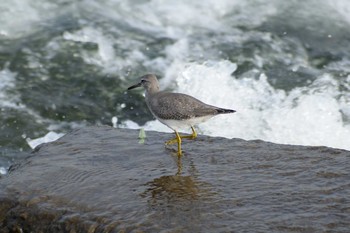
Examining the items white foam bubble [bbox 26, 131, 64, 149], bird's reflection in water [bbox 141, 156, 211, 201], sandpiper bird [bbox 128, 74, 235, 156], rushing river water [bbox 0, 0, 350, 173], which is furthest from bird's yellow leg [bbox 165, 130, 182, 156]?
white foam bubble [bbox 26, 131, 64, 149]

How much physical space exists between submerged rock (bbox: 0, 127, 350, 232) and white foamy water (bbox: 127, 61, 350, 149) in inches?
119

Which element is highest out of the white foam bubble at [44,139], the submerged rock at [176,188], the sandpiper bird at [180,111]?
the sandpiper bird at [180,111]

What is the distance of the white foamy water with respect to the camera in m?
9.16

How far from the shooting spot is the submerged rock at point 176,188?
178 inches

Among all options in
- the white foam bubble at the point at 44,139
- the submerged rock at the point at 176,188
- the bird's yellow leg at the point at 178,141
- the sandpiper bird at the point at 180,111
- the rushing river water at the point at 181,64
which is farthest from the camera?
the rushing river water at the point at 181,64

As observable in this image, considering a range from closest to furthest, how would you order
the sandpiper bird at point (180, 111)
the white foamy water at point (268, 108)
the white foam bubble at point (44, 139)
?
the sandpiper bird at point (180, 111) < the white foam bubble at point (44, 139) < the white foamy water at point (268, 108)

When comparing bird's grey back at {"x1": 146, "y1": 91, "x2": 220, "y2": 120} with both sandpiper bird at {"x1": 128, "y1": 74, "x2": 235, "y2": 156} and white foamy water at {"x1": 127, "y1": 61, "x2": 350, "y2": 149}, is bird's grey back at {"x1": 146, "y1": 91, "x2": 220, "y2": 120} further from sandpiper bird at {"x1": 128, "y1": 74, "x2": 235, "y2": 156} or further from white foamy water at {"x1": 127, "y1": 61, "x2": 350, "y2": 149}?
white foamy water at {"x1": 127, "y1": 61, "x2": 350, "y2": 149}

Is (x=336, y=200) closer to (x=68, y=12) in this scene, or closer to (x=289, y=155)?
(x=289, y=155)

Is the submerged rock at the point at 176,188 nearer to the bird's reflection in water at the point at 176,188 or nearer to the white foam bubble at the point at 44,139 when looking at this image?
the bird's reflection in water at the point at 176,188

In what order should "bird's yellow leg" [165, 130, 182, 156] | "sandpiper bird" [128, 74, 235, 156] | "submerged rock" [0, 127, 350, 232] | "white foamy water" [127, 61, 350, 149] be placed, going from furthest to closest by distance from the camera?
1. "white foamy water" [127, 61, 350, 149]
2. "sandpiper bird" [128, 74, 235, 156]
3. "bird's yellow leg" [165, 130, 182, 156]
4. "submerged rock" [0, 127, 350, 232]

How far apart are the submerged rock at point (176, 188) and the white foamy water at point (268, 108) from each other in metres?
3.03

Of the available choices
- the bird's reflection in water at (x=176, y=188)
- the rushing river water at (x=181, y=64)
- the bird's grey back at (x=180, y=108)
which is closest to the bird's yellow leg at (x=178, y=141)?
the bird's grey back at (x=180, y=108)

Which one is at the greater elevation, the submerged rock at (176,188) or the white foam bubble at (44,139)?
the white foam bubble at (44,139)

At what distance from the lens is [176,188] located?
5.19m
